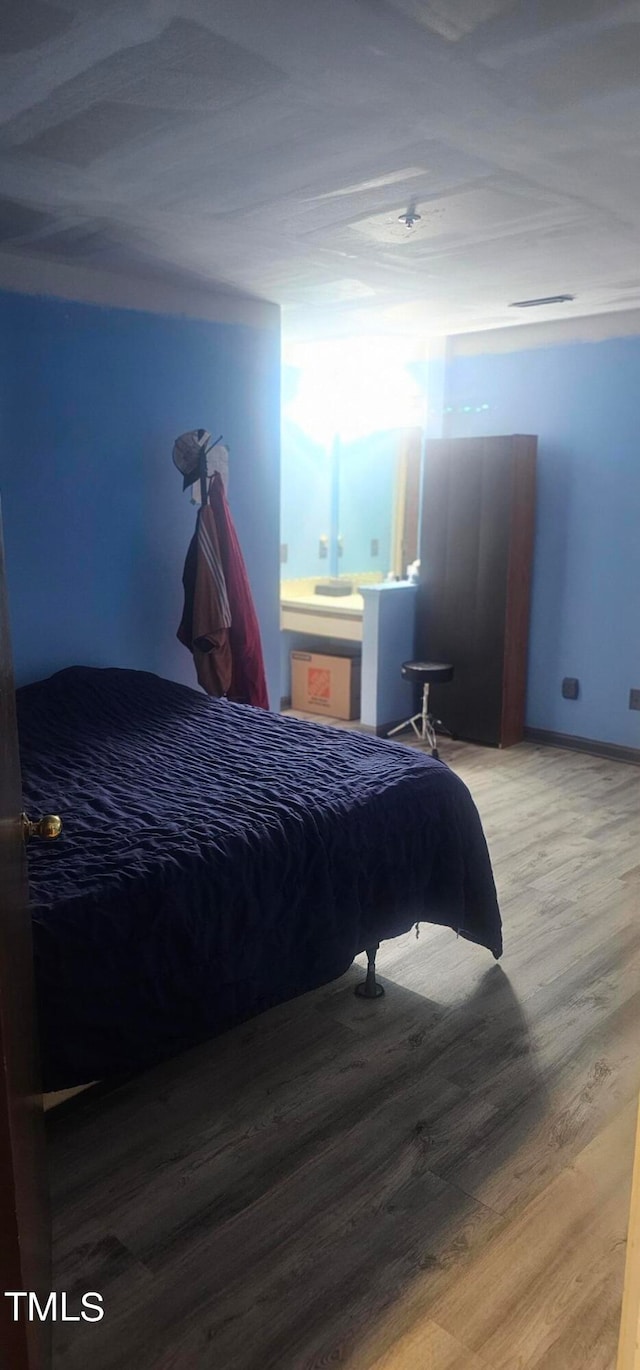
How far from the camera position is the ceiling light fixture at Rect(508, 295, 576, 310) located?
13.4 feet

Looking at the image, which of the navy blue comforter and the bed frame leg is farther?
the bed frame leg

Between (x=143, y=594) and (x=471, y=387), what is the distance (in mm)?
2569

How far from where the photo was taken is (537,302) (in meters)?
4.20

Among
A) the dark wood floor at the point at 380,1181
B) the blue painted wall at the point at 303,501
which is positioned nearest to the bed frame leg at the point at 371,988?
the dark wood floor at the point at 380,1181

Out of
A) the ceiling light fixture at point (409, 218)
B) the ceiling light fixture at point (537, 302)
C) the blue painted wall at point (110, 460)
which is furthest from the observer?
the ceiling light fixture at point (537, 302)

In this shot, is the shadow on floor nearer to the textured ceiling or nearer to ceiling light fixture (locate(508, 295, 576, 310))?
the textured ceiling

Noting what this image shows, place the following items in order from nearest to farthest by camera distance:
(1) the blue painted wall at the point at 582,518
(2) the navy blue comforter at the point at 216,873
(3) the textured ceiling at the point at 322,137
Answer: (3) the textured ceiling at the point at 322,137 < (2) the navy blue comforter at the point at 216,873 < (1) the blue painted wall at the point at 582,518

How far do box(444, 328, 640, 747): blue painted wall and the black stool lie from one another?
585 millimetres

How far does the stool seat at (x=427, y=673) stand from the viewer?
4770 mm

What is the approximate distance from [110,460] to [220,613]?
2.57 feet

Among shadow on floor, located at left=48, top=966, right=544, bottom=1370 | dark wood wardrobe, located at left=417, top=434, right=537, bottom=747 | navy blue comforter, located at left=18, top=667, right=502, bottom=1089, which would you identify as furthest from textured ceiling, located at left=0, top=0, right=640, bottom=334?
shadow on floor, located at left=48, top=966, right=544, bottom=1370

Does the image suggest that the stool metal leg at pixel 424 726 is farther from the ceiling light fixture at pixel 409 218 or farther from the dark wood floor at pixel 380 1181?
the ceiling light fixture at pixel 409 218

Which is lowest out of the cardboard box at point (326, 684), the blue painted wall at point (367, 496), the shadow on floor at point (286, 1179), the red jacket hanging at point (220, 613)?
the shadow on floor at point (286, 1179)

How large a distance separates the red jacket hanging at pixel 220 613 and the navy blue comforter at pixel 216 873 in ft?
2.72
